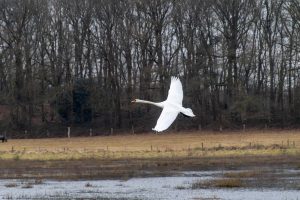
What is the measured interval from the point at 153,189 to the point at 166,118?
4.87 meters

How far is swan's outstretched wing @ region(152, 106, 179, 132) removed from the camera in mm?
28802

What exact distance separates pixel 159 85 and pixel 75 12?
11.3 metres

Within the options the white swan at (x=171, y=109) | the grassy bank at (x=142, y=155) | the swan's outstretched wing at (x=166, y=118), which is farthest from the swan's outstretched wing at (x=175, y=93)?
the grassy bank at (x=142, y=155)

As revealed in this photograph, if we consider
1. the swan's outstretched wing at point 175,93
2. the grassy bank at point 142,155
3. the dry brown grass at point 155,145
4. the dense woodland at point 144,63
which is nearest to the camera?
the swan's outstretched wing at point 175,93

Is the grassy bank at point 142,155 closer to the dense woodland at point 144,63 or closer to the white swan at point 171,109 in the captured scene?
the white swan at point 171,109

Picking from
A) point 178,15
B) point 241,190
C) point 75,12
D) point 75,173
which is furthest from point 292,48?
point 241,190

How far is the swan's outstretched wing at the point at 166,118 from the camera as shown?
1134 inches

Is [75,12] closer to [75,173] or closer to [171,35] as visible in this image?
[171,35]

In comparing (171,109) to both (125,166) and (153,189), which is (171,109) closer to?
(153,189)

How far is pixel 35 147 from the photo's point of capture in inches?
2474

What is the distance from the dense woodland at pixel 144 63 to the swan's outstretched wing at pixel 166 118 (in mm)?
49866

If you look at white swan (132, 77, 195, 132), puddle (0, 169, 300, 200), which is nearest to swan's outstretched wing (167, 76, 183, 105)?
white swan (132, 77, 195, 132)

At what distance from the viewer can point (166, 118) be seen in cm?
2984

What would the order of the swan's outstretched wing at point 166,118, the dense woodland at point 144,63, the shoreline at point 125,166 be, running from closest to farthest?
the swan's outstretched wing at point 166,118
the shoreline at point 125,166
the dense woodland at point 144,63
